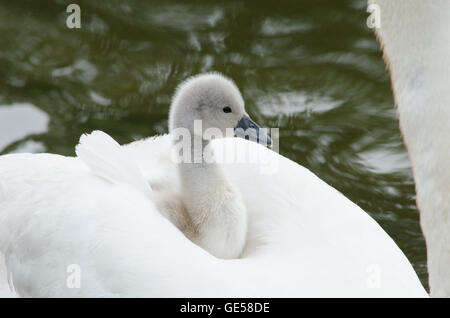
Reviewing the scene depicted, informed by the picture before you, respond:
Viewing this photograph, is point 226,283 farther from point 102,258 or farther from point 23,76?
point 23,76

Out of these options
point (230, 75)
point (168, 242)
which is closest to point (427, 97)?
point (168, 242)

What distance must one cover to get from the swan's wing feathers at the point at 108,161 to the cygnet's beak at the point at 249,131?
0.35 metres

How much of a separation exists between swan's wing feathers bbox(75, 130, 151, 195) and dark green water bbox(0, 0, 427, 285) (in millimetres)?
1188

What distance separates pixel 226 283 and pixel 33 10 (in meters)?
2.46

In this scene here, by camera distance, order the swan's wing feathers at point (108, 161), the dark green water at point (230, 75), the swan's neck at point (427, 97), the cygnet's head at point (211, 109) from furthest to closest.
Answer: the dark green water at point (230, 75) < the cygnet's head at point (211, 109) < the swan's wing feathers at point (108, 161) < the swan's neck at point (427, 97)

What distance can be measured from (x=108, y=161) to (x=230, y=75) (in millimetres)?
1649

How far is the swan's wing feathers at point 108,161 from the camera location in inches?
81.6

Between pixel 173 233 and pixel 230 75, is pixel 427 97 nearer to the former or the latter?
pixel 173 233

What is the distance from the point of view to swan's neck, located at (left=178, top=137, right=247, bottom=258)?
2105 millimetres

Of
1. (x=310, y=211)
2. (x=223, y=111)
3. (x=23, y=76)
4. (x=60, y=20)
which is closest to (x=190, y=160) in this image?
(x=223, y=111)

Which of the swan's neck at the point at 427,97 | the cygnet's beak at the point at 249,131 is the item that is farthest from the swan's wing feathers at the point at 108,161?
the swan's neck at the point at 427,97

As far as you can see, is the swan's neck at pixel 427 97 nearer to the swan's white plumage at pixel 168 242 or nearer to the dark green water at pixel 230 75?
the swan's white plumage at pixel 168 242

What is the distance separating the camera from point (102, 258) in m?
1.90

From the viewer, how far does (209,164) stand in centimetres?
221
